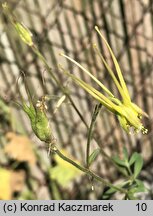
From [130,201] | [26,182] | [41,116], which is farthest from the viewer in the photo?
[26,182]

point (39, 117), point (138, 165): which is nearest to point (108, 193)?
point (138, 165)

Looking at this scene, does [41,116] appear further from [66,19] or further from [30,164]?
[30,164]

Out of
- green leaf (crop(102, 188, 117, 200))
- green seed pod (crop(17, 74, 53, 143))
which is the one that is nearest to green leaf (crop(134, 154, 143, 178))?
green leaf (crop(102, 188, 117, 200))

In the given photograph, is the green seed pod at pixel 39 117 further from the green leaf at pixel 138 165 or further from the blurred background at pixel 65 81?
the blurred background at pixel 65 81

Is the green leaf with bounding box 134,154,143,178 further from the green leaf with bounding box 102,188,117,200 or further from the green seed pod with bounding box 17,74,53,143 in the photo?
the green seed pod with bounding box 17,74,53,143

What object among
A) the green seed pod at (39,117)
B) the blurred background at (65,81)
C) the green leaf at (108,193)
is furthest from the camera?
the blurred background at (65,81)

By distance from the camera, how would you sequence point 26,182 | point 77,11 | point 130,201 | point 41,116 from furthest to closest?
point 26,182 < point 77,11 < point 130,201 < point 41,116

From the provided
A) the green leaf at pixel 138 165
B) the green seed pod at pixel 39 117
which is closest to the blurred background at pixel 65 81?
the green leaf at pixel 138 165

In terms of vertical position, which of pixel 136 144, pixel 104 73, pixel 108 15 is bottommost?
pixel 136 144

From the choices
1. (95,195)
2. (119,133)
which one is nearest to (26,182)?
(95,195)
